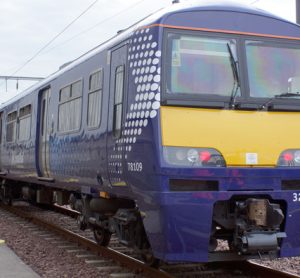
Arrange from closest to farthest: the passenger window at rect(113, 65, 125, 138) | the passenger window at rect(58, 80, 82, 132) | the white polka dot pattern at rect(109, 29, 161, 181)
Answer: the white polka dot pattern at rect(109, 29, 161, 181) → the passenger window at rect(113, 65, 125, 138) → the passenger window at rect(58, 80, 82, 132)

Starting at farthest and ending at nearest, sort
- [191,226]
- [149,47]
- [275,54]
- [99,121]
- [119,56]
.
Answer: [99,121] → [119,56] → [275,54] → [149,47] → [191,226]

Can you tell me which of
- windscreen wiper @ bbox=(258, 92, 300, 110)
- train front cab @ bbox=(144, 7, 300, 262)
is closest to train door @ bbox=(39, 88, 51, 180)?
train front cab @ bbox=(144, 7, 300, 262)

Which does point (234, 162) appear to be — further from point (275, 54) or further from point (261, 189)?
point (275, 54)

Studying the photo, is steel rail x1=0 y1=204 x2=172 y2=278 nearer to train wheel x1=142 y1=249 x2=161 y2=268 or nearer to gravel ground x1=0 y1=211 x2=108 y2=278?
train wheel x1=142 y1=249 x2=161 y2=268

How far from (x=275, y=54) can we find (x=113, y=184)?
235 cm

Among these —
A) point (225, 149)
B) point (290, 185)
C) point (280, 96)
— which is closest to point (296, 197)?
point (290, 185)

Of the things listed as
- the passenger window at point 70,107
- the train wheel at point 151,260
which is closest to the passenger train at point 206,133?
the train wheel at point 151,260

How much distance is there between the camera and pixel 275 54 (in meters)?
6.19

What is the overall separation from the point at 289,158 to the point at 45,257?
4.43 metres

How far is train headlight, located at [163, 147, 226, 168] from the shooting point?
17.8 feet

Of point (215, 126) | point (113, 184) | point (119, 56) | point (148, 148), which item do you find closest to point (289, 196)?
point (215, 126)

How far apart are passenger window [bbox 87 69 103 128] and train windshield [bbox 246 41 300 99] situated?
208cm

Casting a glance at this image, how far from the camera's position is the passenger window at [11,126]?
1395 centimetres

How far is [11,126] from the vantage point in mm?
14602
